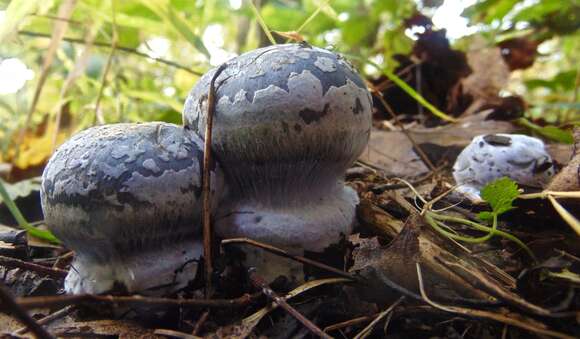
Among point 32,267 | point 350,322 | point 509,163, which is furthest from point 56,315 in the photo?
point 509,163

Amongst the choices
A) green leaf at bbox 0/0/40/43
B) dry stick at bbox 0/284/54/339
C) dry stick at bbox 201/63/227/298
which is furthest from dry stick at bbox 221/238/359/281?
green leaf at bbox 0/0/40/43

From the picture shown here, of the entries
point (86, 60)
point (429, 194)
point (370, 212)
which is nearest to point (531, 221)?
point (429, 194)

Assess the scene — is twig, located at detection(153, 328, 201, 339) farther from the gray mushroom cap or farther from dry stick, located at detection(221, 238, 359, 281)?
the gray mushroom cap

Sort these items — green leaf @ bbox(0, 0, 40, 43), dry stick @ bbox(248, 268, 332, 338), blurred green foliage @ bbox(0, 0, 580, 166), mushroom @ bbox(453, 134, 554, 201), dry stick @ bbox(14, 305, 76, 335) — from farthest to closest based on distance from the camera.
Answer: blurred green foliage @ bbox(0, 0, 580, 166) → mushroom @ bbox(453, 134, 554, 201) → green leaf @ bbox(0, 0, 40, 43) → dry stick @ bbox(14, 305, 76, 335) → dry stick @ bbox(248, 268, 332, 338)

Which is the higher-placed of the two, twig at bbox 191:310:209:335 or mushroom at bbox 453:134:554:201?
mushroom at bbox 453:134:554:201

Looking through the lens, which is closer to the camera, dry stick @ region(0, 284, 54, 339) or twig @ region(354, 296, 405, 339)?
dry stick @ region(0, 284, 54, 339)

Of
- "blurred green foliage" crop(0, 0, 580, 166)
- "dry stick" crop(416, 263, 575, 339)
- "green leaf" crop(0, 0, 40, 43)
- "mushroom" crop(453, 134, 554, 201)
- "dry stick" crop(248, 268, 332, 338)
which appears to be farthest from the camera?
"blurred green foliage" crop(0, 0, 580, 166)
